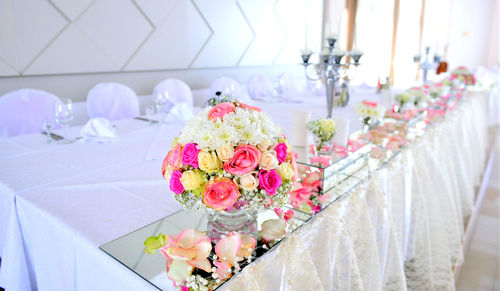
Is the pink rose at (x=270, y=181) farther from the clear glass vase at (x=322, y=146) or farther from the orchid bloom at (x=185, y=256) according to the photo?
the clear glass vase at (x=322, y=146)

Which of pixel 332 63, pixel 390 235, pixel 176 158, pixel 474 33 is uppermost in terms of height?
pixel 474 33

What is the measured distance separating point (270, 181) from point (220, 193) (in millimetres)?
108

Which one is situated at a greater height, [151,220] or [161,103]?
[161,103]

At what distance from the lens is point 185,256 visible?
66 centimetres

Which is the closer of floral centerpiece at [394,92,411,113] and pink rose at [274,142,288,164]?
pink rose at [274,142,288,164]

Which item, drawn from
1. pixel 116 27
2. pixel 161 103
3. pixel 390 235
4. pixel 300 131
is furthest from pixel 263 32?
pixel 390 235

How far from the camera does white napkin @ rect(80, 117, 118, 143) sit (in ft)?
5.49

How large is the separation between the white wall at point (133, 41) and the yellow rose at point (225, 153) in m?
1.37

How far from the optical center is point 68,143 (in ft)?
5.41

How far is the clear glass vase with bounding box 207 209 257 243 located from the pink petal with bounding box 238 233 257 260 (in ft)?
0.04

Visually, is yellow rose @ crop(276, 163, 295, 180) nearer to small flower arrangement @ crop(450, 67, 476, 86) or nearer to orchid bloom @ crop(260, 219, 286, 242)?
orchid bloom @ crop(260, 219, 286, 242)

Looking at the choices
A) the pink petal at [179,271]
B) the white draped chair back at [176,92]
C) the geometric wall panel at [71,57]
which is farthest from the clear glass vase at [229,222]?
the geometric wall panel at [71,57]

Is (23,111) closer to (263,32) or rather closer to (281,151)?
(281,151)

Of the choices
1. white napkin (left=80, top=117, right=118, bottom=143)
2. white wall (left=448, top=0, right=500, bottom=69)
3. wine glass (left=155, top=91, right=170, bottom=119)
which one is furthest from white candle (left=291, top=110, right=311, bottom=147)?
white wall (left=448, top=0, right=500, bottom=69)
